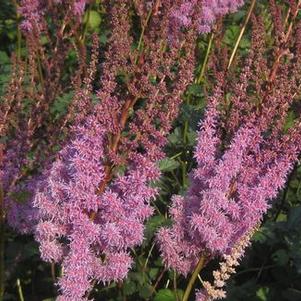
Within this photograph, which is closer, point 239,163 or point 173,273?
point 239,163

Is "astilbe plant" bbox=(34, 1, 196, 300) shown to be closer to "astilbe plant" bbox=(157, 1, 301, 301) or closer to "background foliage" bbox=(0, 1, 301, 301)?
"astilbe plant" bbox=(157, 1, 301, 301)

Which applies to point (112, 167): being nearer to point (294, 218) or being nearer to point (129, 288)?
point (129, 288)

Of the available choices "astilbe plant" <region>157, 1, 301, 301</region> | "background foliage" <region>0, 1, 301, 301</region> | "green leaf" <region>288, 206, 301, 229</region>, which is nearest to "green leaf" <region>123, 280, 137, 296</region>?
"background foliage" <region>0, 1, 301, 301</region>

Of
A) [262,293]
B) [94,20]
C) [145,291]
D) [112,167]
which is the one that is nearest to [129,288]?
[145,291]

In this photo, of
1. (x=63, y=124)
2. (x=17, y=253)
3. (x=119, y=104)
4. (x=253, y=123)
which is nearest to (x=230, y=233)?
(x=253, y=123)

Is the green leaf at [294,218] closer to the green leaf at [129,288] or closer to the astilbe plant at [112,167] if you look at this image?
the green leaf at [129,288]

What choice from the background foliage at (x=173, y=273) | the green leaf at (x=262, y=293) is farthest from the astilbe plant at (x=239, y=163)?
the green leaf at (x=262, y=293)

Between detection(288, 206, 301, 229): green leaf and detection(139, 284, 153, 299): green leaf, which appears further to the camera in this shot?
detection(288, 206, 301, 229): green leaf

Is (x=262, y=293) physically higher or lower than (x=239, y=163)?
lower
